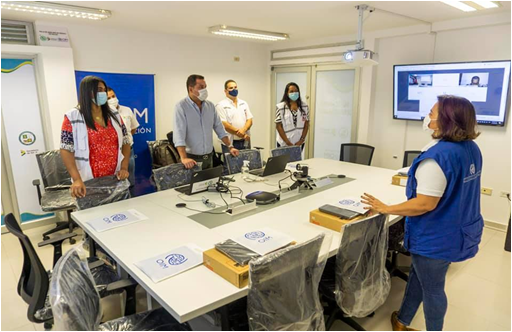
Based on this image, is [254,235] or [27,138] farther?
[27,138]

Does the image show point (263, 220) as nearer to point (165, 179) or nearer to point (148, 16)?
point (165, 179)

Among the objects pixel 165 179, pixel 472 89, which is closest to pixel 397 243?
pixel 165 179

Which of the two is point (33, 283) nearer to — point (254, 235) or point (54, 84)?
point (254, 235)

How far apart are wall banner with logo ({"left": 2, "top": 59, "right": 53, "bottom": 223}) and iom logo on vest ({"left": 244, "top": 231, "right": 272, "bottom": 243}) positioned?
11.7 feet

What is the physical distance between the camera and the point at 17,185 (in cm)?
412

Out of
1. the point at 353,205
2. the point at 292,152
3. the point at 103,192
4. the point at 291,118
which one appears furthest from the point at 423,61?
the point at 103,192

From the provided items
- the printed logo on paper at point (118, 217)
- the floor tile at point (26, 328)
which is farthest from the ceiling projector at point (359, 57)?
the floor tile at point (26, 328)

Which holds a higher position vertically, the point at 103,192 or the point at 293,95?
the point at 293,95

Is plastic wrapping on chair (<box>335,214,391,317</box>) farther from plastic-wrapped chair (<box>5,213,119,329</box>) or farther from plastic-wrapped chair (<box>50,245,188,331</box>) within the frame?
plastic-wrapped chair (<box>5,213,119,329</box>)

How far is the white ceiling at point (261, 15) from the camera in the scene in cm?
328

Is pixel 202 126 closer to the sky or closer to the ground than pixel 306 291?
closer to the sky

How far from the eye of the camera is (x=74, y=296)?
54.6 inches

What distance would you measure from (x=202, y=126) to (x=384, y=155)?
2.88 metres

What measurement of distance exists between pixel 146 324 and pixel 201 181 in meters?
1.36
